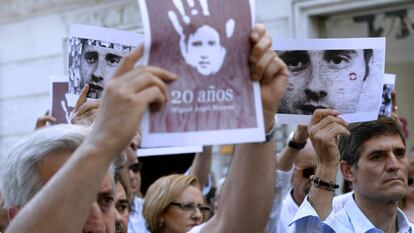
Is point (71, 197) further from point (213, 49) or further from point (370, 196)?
point (370, 196)

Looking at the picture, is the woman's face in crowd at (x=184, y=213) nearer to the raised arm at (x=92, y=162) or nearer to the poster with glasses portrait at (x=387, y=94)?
the poster with glasses portrait at (x=387, y=94)

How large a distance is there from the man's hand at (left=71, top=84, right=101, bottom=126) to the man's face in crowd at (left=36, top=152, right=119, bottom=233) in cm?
124

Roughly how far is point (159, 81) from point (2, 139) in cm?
1016

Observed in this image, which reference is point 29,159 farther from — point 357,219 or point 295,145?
point 295,145

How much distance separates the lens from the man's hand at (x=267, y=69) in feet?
7.78

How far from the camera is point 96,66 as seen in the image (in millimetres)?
3779

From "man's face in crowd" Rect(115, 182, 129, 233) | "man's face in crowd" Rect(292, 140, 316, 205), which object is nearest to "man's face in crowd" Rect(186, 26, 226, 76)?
"man's face in crowd" Rect(115, 182, 129, 233)

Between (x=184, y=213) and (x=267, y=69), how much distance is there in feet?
10.1

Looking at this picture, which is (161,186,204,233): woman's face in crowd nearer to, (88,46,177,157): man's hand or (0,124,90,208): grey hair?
(0,124,90,208): grey hair

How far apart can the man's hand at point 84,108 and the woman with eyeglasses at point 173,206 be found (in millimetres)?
1590

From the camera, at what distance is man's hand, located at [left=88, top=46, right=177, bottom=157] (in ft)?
6.88

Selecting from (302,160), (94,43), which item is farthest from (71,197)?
(302,160)

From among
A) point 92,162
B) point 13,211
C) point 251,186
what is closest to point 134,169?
point 251,186

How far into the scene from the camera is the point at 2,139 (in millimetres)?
11977
